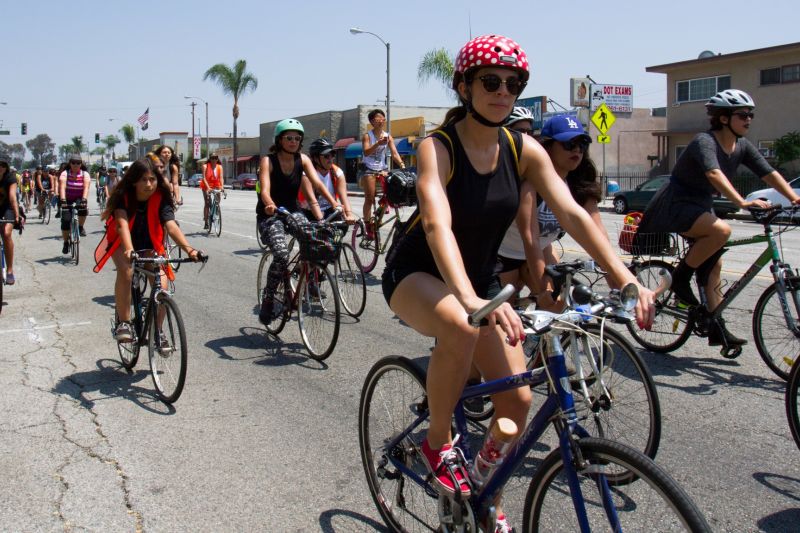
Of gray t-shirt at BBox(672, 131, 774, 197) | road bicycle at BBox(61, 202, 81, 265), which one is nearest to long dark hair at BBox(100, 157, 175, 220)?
gray t-shirt at BBox(672, 131, 774, 197)

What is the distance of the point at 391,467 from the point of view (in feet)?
11.2

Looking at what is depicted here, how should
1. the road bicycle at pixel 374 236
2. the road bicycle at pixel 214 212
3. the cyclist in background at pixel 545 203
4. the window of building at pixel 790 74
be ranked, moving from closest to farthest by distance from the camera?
the cyclist in background at pixel 545 203
the road bicycle at pixel 374 236
the road bicycle at pixel 214 212
the window of building at pixel 790 74

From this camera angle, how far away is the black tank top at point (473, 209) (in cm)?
299

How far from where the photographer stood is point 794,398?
3.86 metres

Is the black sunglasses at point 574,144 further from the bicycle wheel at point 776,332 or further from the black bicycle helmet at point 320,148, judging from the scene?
the black bicycle helmet at point 320,148

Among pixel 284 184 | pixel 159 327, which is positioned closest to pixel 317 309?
pixel 159 327

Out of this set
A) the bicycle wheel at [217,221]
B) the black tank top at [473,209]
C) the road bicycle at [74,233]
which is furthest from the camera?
the bicycle wheel at [217,221]

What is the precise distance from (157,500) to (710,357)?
14.6 feet

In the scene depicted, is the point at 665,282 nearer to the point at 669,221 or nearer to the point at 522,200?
the point at 522,200

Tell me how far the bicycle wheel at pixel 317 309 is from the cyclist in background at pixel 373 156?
453cm

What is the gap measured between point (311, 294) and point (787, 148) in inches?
1121

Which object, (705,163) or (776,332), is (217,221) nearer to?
(705,163)

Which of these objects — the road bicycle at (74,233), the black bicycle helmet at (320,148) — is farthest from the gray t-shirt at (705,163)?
the road bicycle at (74,233)

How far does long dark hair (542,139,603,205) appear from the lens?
16.7ft
